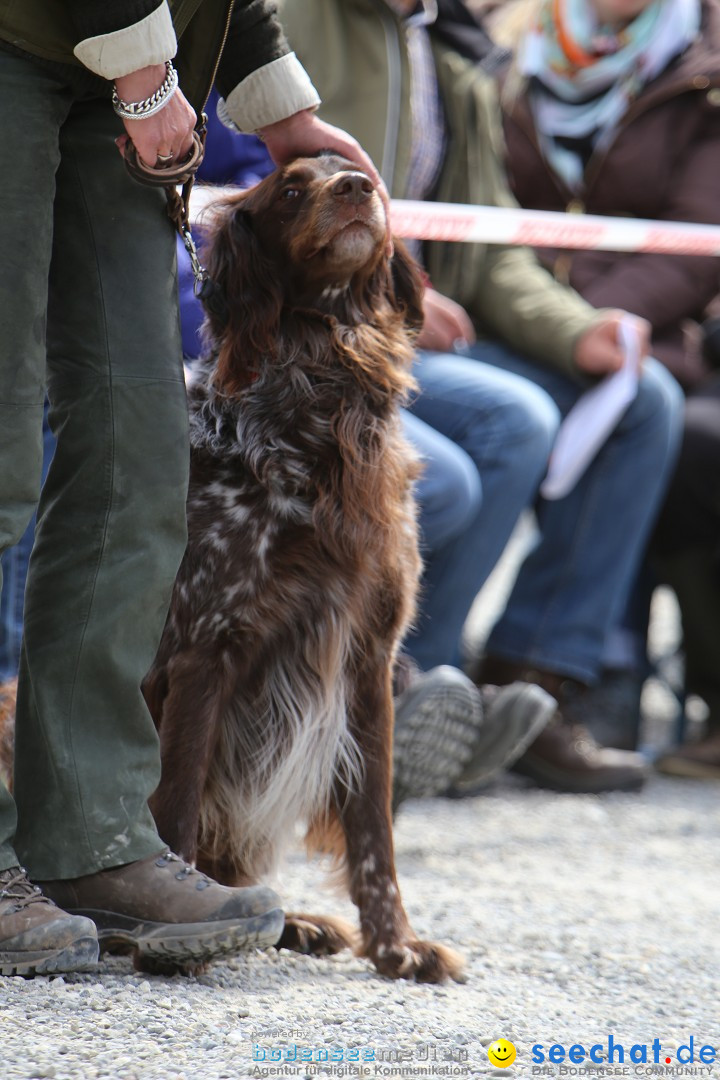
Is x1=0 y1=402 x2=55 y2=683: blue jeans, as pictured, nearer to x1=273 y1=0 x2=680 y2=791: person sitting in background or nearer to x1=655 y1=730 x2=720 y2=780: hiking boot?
x1=273 y1=0 x2=680 y2=791: person sitting in background

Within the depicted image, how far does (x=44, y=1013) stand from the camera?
80.0 inches

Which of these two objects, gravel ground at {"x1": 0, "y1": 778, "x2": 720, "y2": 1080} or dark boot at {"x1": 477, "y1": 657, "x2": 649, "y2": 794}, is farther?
dark boot at {"x1": 477, "y1": 657, "x2": 649, "y2": 794}

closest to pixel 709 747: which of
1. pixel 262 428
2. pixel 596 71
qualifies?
pixel 596 71

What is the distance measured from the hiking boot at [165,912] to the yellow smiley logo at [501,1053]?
46 cm

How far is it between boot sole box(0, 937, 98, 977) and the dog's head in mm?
1127

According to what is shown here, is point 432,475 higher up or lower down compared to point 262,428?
lower down

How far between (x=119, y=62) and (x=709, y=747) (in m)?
3.76

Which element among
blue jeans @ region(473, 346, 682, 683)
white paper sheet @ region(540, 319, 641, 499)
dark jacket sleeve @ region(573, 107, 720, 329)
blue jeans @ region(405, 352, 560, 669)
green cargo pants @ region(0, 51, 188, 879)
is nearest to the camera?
green cargo pants @ region(0, 51, 188, 879)

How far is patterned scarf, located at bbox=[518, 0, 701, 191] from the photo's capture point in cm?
494

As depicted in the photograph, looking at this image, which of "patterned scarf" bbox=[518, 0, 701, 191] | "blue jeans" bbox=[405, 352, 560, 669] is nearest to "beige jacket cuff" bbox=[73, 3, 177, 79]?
"blue jeans" bbox=[405, 352, 560, 669]

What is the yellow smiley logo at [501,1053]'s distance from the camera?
6.59 feet

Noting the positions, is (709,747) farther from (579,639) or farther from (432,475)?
(432,475)

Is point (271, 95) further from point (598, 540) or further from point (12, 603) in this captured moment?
point (598, 540)

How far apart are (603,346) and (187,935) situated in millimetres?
2800
